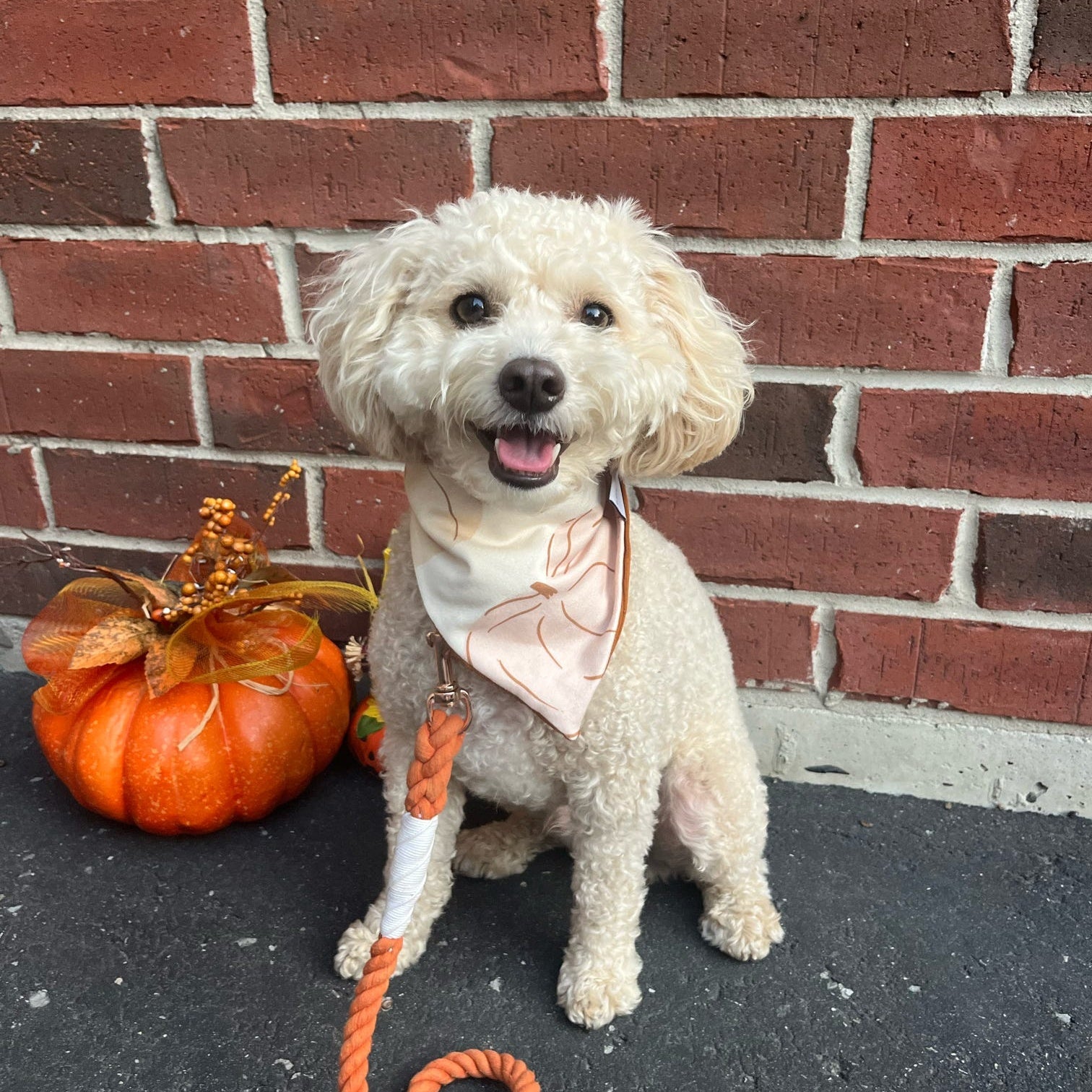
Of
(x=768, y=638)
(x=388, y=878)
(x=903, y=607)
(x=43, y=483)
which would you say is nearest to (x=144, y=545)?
(x=43, y=483)

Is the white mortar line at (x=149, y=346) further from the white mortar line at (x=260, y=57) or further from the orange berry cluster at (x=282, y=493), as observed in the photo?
the white mortar line at (x=260, y=57)

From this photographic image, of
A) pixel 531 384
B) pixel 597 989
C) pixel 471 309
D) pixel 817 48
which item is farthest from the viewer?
pixel 817 48

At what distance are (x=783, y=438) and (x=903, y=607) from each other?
37cm

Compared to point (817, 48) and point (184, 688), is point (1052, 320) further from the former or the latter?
point (184, 688)

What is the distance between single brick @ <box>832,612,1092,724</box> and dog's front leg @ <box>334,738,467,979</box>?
768 millimetres

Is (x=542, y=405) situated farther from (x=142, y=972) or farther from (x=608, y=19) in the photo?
(x=142, y=972)

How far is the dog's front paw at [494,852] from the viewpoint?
1.42m

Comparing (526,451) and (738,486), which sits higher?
(526,451)

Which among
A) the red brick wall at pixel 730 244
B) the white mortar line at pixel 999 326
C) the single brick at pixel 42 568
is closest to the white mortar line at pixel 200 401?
the red brick wall at pixel 730 244

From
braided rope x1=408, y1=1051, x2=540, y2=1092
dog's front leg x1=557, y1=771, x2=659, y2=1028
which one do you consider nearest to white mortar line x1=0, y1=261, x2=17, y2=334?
dog's front leg x1=557, y1=771, x2=659, y2=1028

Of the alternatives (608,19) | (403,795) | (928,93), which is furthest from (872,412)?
(403,795)

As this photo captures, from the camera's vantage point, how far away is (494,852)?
56.2 inches

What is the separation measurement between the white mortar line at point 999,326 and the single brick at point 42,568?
61.4 inches

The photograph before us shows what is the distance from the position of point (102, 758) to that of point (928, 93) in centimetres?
164
